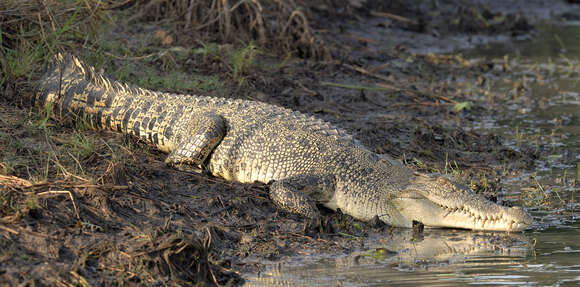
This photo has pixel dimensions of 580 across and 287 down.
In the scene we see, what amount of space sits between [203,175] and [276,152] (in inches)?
23.8

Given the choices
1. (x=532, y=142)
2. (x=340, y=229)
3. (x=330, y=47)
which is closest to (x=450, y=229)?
(x=340, y=229)

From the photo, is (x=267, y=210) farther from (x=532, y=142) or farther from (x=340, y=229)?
(x=532, y=142)

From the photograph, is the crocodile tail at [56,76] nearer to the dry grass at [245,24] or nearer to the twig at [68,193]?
the twig at [68,193]

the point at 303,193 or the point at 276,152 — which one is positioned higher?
the point at 276,152

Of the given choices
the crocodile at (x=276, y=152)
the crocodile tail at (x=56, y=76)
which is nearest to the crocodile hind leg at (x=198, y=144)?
the crocodile at (x=276, y=152)

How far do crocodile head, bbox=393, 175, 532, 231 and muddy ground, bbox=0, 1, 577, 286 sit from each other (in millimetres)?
348

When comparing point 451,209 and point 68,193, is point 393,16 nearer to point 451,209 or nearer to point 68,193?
point 451,209

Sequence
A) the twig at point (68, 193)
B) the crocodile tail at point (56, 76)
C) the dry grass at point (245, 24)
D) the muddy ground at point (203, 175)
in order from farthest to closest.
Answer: the dry grass at point (245, 24) < the crocodile tail at point (56, 76) < the twig at point (68, 193) < the muddy ground at point (203, 175)

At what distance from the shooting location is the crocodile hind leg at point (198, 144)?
246 inches

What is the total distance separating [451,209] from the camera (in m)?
5.43

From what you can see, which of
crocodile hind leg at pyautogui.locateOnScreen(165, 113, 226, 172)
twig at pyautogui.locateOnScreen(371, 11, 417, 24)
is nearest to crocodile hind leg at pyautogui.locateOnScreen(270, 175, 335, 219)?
crocodile hind leg at pyautogui.locateOnScreen(165, 113, 226, 172)

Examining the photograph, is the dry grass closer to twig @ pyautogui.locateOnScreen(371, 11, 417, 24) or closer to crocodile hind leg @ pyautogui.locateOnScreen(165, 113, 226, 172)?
twig @ pyautogui.locateOnScreen(371, 11, 417, 24)

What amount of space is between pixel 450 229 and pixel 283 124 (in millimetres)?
1595

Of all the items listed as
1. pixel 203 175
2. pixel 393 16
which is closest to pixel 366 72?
pixel 393 16
